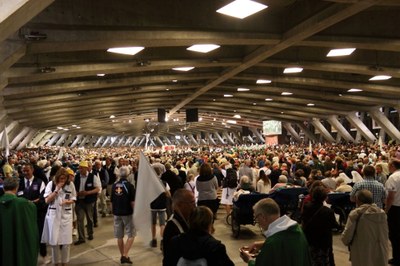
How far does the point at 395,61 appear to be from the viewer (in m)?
19.4

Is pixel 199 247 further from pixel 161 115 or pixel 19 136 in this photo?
pixel 19 136

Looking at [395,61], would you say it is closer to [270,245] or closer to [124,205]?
[124,205]

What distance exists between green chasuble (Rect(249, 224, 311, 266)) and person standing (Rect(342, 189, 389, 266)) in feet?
7.40

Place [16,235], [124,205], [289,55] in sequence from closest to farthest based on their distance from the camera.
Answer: [16,235] → [124,205] → [289,55]

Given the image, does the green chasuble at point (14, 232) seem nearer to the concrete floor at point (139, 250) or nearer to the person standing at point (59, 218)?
the person standing at point (59, 218)

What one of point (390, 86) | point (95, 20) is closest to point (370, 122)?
point (390, 86)

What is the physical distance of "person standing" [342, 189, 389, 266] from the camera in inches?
210

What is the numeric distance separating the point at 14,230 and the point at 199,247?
3.13m

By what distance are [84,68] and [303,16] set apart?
29.4 ft

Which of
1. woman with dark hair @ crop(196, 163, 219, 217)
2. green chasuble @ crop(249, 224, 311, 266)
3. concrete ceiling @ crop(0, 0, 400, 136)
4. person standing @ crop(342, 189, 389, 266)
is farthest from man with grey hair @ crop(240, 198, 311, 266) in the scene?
woman with dark hair @ crop(196, 163, 219, 217)

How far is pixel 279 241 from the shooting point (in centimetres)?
336

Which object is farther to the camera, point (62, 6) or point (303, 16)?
point (303, 16)

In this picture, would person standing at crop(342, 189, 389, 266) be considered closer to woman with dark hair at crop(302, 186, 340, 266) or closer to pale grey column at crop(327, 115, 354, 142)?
woman with dark hair at crop(302, 186, 340, 266)

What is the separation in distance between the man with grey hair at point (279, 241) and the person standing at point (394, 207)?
418 cm
